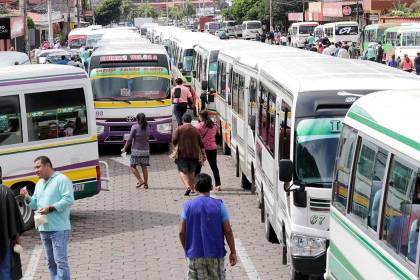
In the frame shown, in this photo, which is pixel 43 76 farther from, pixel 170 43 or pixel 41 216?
pixel 170 43

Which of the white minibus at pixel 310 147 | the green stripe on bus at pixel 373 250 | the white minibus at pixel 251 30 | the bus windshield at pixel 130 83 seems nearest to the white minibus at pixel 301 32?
the white minibus at pixel 251 30

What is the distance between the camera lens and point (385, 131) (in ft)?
24.4

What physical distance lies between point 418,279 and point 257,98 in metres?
9.51

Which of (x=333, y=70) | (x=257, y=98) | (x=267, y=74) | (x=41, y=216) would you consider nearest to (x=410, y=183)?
(x=41, y=216)

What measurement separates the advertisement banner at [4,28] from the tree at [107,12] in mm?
110551

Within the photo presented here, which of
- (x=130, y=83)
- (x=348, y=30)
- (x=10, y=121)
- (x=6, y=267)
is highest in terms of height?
(x=10, y=121)

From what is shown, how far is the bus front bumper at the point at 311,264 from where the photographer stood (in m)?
10.4

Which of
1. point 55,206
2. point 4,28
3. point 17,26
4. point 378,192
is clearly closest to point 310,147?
point 55,206

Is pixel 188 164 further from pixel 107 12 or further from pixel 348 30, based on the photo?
pixel 107 12

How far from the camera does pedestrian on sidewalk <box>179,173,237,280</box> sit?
8.79 metres

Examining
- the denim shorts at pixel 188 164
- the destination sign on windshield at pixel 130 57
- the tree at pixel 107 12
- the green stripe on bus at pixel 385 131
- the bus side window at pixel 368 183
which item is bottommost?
the tree at pixel 107 12

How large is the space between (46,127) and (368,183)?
7.85 m

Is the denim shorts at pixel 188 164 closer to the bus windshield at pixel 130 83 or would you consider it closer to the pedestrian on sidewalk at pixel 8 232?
the bus windshield at pixel 130 83

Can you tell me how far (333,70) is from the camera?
40.3 ft
